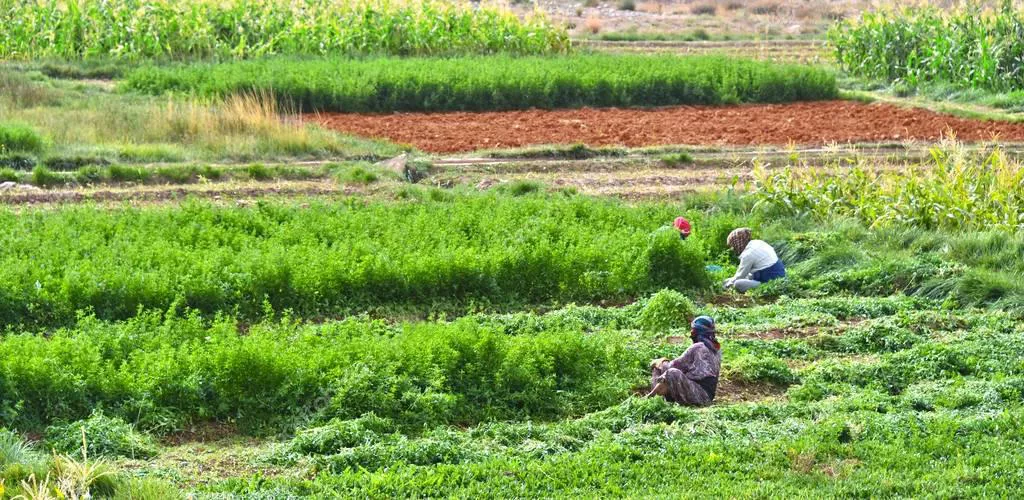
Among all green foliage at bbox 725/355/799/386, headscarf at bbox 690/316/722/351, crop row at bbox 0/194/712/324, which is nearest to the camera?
headscarf at bbox 690/316/722/351

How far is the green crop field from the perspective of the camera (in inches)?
344

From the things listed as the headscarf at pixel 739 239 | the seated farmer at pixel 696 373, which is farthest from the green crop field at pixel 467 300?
the headscarf at pixel 739 239

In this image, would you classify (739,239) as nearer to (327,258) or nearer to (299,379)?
(327,258)

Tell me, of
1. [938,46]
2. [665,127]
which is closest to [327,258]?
[665,127]

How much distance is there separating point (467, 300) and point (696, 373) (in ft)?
11.4

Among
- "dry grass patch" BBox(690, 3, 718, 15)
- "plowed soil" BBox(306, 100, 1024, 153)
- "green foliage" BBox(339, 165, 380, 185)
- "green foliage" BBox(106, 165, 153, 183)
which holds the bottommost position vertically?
"dry grass patch" BBox(690, 3, 718, 15)

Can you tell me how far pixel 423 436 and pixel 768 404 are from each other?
Answer: 250 centimetres

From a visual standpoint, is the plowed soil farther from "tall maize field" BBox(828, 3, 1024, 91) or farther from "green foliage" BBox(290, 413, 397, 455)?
"green foliage" BBox(290, 413, 397, 455)

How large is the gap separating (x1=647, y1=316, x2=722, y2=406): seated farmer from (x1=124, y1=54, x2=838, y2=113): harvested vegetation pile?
14603mm

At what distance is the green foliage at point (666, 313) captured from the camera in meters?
12.2

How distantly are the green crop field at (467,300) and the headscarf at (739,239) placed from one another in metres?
0.44

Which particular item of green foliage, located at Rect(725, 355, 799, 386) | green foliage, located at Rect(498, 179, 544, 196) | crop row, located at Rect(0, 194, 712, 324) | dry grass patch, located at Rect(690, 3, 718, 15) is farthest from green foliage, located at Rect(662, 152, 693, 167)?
dry grass patch, located at Rect(690, 3, 718, 15)

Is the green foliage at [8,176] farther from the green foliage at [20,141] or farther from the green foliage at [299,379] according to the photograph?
the green foliage at [299,379]

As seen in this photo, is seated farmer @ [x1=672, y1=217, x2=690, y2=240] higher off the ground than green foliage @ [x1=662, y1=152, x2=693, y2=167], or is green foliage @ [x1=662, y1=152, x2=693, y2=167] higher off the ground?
seated farmer @ [x1=672, y1=217, x2=690, y2=240]
